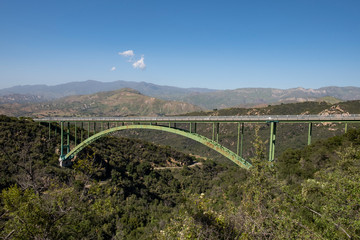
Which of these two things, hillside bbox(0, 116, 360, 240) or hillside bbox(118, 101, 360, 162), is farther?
hillside bbox(118, 101, 360, 162)

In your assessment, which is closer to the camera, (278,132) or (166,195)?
(166,195)

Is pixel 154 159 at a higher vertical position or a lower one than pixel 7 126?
lower

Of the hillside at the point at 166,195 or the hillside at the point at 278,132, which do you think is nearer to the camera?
the hillside at the point at 166,195

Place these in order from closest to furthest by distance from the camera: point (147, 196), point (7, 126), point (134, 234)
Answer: point (134, 234) → point (147, 196) → point (7, 126)

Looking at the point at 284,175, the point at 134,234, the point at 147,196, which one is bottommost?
the point at 147,196

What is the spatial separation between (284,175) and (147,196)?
22639mm

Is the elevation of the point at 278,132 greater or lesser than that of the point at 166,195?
greater

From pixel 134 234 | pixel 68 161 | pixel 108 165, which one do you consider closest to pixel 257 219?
pixel 134 234

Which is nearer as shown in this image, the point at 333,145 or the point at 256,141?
the point at 256,141

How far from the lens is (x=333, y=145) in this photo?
22844 mm

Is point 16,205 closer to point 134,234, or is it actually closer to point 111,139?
point 134,234

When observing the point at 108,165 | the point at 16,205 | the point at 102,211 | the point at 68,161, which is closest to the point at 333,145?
the point at 102,211

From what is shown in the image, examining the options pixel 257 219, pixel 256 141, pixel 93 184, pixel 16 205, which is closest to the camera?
pixel 257 219

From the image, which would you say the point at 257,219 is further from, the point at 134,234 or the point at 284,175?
the point at 134,234
